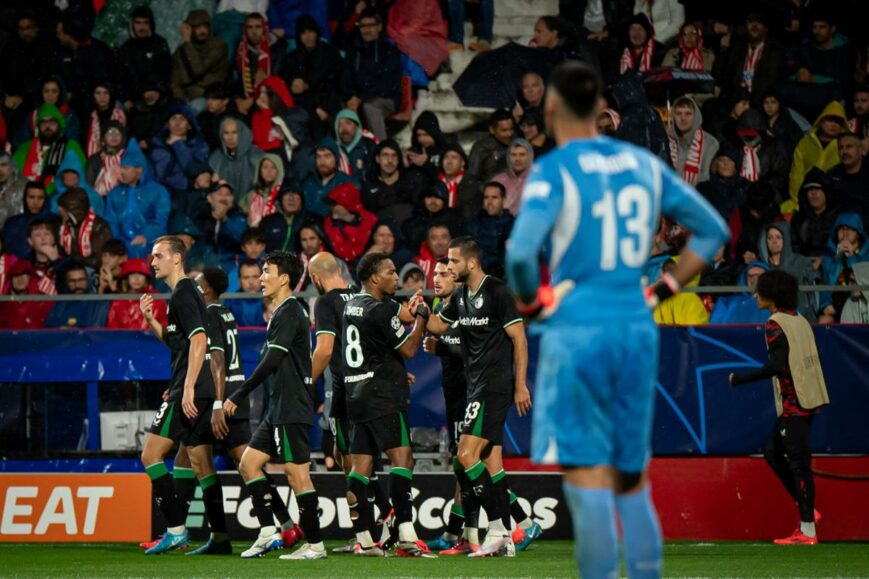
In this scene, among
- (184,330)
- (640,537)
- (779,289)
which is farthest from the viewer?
(779,289)

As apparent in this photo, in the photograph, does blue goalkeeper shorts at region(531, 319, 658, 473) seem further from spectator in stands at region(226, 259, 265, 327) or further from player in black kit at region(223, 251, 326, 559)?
spectator in stands at region(226, 259, 265, 327)

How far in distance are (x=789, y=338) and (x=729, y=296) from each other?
2037mm

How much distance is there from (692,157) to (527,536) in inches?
239

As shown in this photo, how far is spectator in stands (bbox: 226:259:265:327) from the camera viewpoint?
1334 cm

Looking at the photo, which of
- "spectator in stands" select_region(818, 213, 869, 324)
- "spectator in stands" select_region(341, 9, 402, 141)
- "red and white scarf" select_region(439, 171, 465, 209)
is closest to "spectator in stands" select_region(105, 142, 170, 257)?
"spectator in stands" select_region(341, 9, 402, 141)

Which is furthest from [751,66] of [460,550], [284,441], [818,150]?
[284,441]

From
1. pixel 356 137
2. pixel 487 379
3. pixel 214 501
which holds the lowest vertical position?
pixel 214 501

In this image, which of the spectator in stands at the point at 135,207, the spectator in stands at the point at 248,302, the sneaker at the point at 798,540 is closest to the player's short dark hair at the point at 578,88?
the sneaker at the point at 798,540

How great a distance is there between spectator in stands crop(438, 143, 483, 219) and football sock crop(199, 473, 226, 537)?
17.4ft

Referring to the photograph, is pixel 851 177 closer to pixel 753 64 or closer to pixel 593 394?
pixel 753 64

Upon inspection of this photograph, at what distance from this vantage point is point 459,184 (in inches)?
595

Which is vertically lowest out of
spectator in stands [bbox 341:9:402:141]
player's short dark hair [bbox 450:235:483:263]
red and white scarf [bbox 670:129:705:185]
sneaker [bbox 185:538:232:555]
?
sneaker [bbox 185:538:232:555]

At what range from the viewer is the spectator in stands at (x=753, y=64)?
16234mm

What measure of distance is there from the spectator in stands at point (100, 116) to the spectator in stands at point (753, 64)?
293 inches
